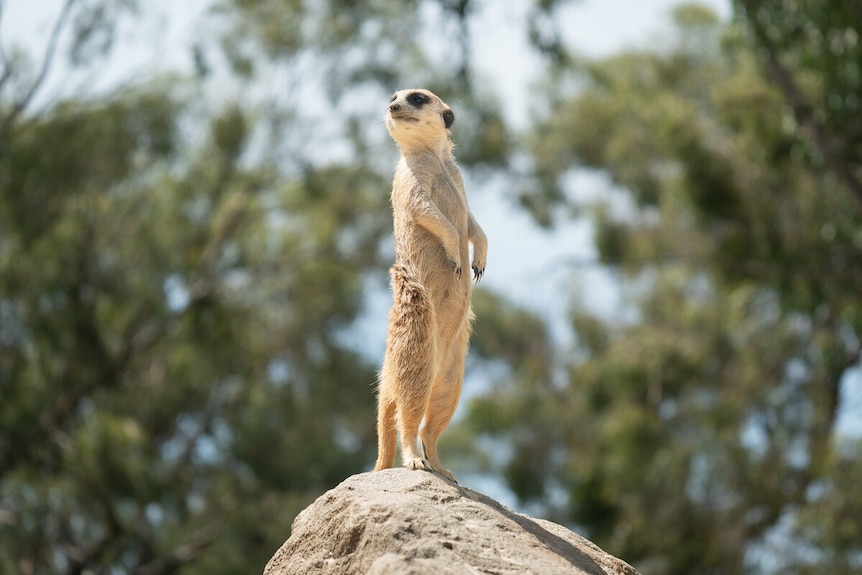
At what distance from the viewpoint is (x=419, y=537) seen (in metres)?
5.01

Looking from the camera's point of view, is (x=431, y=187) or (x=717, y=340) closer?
(x=431, y=187)

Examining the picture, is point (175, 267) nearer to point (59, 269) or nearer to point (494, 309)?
point (59, 269)

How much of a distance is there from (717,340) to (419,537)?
14.7 metres

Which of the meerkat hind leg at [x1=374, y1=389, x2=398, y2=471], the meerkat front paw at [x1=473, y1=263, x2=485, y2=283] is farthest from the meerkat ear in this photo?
the meerkat hind leg at [x1=374, y1=389, x2=398, y2=471]

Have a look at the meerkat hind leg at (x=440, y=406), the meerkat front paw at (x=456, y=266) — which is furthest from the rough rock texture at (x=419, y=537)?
the meerkat front paw at (x=456, y=266)

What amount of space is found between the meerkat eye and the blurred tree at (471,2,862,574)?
6493 millimetres

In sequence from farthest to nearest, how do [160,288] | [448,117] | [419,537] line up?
1. [160,288]
2. [448,117]
3. [419,537]

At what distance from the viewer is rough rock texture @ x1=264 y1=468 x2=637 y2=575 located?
493cm

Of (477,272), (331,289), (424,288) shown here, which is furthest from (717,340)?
(424,288)

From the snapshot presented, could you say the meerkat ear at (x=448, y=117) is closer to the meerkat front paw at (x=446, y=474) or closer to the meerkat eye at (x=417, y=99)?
the meerkat eye at (x=417, y=99)

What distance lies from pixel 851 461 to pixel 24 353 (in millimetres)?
12571

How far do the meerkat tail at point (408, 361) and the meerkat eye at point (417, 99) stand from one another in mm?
813

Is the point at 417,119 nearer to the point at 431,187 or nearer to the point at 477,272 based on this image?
the point at 431,187

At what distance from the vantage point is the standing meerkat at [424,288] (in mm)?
5598
